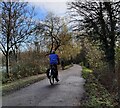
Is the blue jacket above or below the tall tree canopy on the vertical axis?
below

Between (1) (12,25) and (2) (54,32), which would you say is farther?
(2) (54,32)

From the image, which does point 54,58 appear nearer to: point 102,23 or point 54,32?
point 102,23

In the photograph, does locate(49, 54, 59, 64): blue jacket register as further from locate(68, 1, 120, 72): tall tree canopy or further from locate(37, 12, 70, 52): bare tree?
locate(37, 12, 70, 52): bare tree

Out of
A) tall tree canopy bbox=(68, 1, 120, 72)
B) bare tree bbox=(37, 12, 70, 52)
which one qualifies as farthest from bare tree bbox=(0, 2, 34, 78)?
bare tree bbox=(37, 12, 70, 52)

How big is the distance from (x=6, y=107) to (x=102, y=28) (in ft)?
71.2

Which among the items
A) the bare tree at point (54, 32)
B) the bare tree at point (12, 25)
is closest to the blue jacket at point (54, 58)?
the bare tree at point (12, 25)

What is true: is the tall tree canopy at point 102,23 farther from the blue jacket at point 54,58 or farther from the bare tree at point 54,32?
the bare tree at point 54,32

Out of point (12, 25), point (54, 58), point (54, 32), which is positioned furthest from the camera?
point (54, 32)

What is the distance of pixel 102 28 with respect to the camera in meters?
30.4

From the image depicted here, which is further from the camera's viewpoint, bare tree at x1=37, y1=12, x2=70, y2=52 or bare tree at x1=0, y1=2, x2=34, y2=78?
bare tree at x1=37, y1=12, x2=70, y2=52

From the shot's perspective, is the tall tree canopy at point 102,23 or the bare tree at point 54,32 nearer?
the tall tree canopy at point 102,23

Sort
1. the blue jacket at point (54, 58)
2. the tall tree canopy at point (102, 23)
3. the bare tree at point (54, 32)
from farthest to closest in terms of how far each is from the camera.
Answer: the bare tree at point (54, 32) < the tall tree canopy at point (102, 23) < the blue jacket at point (54, 58)

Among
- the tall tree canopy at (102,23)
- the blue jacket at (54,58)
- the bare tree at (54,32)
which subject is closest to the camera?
the blue jacket at (54,58)

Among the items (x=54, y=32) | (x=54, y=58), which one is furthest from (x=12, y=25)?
(x=54, y=32)
